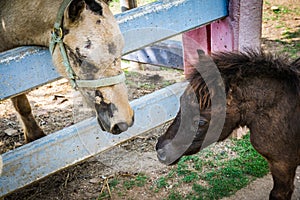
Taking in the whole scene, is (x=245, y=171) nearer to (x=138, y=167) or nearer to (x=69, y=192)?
(x=138, y=167)

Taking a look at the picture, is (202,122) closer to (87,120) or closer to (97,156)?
(87,120)

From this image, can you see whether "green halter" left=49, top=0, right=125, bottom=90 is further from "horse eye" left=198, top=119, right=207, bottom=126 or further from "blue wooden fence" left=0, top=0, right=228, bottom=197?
"horse eye" left=198, top=119, right=207, bottom=126

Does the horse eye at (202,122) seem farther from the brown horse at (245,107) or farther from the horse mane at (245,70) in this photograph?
the horse mane at (245,70)

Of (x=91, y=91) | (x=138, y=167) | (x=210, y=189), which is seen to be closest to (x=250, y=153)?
(x=210, y=189)

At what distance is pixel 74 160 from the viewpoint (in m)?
3.58

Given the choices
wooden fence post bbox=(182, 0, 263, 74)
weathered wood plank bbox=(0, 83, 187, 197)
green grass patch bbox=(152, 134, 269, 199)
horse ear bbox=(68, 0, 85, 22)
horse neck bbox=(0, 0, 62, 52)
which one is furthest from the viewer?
wooden fence post bbox=(182, 0, 263, 74)

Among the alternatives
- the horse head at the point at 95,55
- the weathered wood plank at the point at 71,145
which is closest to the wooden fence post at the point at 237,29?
the weathered wood plank at the point at 71,145

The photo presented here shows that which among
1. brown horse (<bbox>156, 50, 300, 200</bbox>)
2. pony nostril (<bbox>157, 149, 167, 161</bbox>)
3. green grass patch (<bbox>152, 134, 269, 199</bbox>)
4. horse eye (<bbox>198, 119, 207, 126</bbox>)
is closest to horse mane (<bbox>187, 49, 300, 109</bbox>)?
brown horse (<bbox>156, 50, 300, 200</bbox>)

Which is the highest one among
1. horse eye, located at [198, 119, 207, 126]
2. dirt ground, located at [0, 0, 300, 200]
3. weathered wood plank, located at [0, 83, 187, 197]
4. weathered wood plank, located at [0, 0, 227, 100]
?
weathered wood plank, located at [0, 0, 227, 100]

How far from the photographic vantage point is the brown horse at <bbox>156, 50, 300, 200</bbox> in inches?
114

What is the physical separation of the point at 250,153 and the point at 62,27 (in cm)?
243

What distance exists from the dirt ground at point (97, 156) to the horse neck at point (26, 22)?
1405 mm

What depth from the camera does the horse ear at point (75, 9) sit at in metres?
2.53

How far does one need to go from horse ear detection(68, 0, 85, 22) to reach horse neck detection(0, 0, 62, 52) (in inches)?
13.3
